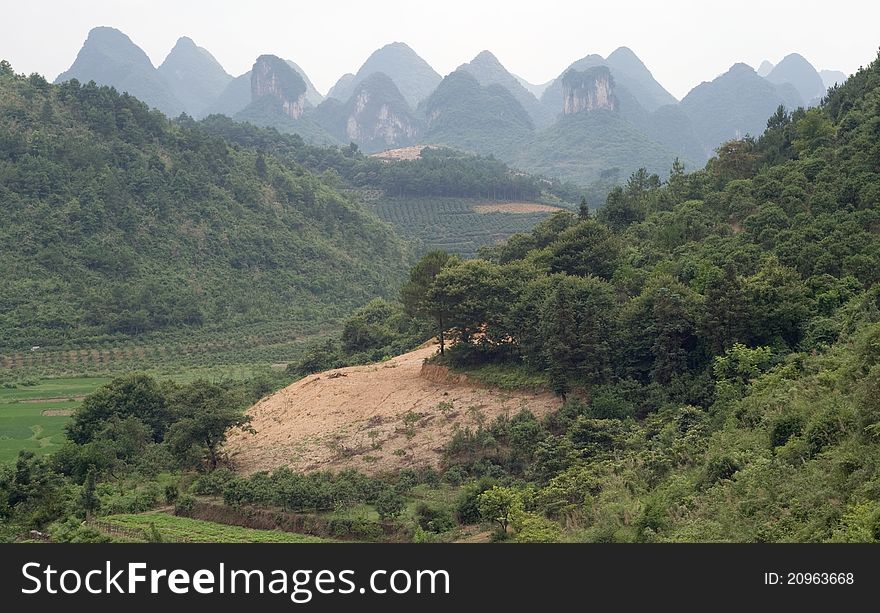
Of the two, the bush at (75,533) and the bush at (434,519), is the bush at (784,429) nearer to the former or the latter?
the bush at (434,519)

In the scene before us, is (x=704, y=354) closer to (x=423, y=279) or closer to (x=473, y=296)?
(x=473, y=296)

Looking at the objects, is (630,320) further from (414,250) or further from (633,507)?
(414,250)

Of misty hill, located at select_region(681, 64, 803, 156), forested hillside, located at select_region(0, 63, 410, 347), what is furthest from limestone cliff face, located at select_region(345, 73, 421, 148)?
forested hillside, located at select_region(0, 63, 410, 347)

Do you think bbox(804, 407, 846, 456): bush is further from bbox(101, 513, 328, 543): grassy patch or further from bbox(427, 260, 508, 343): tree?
bbox(427, 260, 508, 343): tree

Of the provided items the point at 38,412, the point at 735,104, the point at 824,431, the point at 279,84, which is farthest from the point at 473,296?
the point at 735,104

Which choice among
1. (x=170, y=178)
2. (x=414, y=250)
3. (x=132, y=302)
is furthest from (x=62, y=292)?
(x=414, y=250)

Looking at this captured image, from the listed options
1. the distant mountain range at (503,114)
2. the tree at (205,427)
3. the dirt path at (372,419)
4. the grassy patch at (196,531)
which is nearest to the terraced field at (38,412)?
the tree at (205,427)
